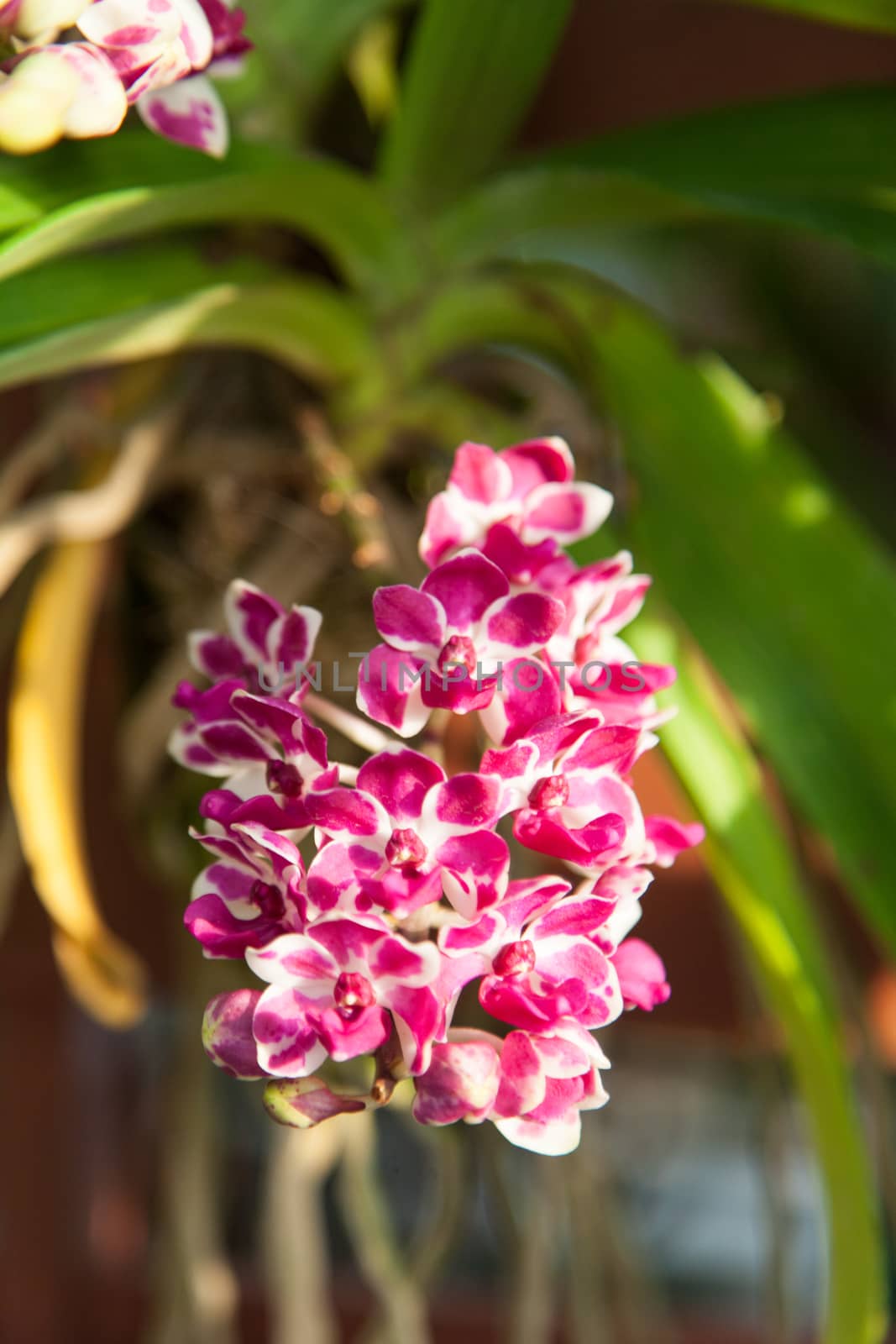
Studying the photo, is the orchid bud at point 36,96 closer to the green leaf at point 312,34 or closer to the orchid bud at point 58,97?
the orchid bud at point 58,97

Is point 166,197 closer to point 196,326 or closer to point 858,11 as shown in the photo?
point 196,326

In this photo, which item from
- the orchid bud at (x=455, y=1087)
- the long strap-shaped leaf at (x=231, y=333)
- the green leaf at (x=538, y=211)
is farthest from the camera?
the green leaf at (x=538, y=211)

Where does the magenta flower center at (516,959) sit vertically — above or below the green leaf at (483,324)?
below

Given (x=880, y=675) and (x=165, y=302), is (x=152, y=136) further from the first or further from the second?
(x=880, y=675)

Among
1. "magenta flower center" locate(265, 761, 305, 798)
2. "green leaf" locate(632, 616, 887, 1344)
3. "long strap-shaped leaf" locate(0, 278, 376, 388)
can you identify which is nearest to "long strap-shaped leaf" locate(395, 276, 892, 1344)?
"green leaf" locate(632, 616, 887, 1344)

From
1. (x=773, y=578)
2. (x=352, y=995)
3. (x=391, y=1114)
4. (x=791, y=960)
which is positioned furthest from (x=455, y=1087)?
(x=391, y=1114)

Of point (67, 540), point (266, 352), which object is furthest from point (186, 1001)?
point (266, 352)

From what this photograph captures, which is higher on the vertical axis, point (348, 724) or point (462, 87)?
point (462, 87)

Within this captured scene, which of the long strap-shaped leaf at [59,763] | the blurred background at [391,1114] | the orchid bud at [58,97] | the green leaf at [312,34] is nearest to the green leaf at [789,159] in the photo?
the blurred background at [391,1114]

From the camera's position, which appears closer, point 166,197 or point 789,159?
point 166,197
